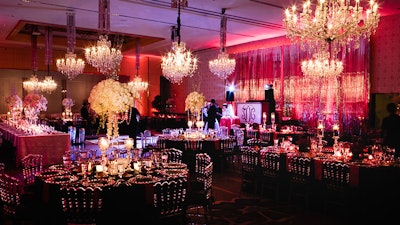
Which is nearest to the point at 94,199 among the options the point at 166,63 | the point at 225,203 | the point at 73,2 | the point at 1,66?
the point at 225,203

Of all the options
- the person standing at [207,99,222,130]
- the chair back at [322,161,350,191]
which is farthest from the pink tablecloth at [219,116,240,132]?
the chair back at [322,161,350,191]

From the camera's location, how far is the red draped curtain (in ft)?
33.2

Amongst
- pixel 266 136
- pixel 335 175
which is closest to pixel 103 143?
pixel 335 175

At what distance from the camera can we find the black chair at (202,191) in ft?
13.9

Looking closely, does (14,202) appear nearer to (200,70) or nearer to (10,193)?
(10,193)

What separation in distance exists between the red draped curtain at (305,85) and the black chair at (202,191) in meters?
5.93

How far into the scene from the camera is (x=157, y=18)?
1006cm

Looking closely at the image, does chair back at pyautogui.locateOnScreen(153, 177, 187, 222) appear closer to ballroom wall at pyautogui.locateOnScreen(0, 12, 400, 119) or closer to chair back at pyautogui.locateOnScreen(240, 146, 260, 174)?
chair back at pyautogui.locateOnScreen(240, 146, 260, 174)

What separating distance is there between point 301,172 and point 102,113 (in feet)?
10.8

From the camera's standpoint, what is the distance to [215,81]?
1546 centimetres

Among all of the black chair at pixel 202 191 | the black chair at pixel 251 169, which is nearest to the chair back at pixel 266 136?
the black chair at pixel 251 169

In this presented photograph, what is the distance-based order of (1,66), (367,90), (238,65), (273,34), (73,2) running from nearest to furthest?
(73,2) → (367,90) → (273,34) → (238,65) → (1,66)

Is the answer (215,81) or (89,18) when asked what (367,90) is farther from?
(89,18)

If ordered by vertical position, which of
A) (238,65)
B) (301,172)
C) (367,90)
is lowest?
(301,172)
